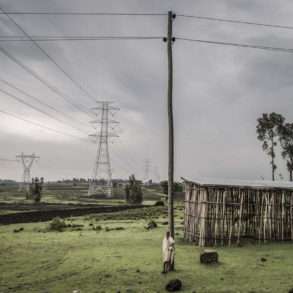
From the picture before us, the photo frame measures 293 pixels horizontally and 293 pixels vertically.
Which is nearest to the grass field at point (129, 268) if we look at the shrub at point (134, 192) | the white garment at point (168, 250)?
the white garment at point (168, 250)

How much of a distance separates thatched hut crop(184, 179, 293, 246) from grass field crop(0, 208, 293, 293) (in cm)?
102

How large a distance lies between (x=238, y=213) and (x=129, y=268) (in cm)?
813

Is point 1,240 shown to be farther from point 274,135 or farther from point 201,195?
point 274,135

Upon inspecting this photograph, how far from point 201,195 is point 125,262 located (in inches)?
255

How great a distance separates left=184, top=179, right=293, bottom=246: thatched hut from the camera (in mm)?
21609

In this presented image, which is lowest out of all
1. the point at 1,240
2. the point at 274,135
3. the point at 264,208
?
the point at 1,240

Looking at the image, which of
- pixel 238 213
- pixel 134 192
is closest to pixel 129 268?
pixel 238 213

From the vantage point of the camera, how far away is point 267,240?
22.3m

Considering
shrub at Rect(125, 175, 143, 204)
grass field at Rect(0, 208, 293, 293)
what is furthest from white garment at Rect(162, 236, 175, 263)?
shrub at Rect(125, 175, 143, 204)

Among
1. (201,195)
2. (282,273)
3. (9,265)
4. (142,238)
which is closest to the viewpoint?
(282,273)

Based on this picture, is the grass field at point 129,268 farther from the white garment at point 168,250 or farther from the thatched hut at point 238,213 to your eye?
the thatched hut at point 238,213

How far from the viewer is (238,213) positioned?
21875mm

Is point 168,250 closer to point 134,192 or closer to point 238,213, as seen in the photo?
point 238,213

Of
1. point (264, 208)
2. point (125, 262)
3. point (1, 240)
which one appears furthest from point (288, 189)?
point (1, 240)
